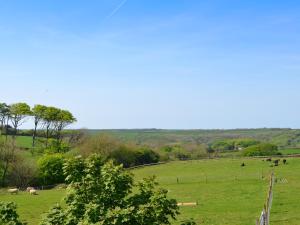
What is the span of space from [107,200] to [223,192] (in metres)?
42.3

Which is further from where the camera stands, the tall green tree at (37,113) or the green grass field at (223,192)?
the tall green tree at (37,113)

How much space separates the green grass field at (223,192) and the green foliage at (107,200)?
22.6 metres

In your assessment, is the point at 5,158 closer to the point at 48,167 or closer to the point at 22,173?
the point at 22,173

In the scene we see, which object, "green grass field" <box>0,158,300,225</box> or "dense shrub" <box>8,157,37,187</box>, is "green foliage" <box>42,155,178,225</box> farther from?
"dense shrub" <box>8,157,37,187</box>

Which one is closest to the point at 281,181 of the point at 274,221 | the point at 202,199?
the point at 202,199

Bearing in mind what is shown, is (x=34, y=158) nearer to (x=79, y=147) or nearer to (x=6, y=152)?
(x=6, y=152)

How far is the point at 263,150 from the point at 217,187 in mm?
53547

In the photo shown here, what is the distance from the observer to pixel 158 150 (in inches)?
4405

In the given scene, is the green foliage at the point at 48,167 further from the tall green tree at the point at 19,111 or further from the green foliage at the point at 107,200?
the green foliage at the point at 107,200

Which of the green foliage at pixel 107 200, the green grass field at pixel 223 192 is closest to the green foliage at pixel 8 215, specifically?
the green foliage at pixel 107 200

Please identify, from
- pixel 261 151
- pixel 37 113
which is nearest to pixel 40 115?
pixel 37 113

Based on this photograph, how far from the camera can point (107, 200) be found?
1199 centimetres

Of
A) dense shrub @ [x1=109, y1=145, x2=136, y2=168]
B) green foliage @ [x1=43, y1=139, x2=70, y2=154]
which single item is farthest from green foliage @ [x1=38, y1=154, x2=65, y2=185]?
dense shrub @ [x1=109, y1=145, x2=136, y2=168]

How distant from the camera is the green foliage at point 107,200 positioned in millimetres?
11430
